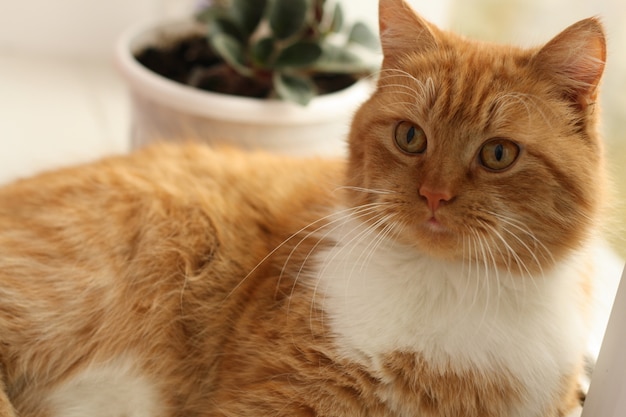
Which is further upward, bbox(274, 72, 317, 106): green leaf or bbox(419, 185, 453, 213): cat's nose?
bbox(419, 185, 453, 213): cat's nose

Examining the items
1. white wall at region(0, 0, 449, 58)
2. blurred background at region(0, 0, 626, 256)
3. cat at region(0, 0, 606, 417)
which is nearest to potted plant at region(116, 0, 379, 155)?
blurred background at region(0, 0, 626, 256)

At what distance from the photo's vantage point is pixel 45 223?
60.4 inches

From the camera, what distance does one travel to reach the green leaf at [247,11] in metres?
2.21

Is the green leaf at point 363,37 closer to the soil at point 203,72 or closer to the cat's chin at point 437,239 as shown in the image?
the soil at point 203,72

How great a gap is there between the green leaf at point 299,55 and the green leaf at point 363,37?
144 mm

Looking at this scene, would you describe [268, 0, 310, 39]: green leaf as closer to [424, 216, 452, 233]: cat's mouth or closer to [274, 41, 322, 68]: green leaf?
[274, 41, 322, 68]: green leaf

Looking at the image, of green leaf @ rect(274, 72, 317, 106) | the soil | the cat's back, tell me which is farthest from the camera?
the soil

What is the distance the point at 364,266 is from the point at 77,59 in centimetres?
207

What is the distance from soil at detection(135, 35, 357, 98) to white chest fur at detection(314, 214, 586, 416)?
1.02 meters

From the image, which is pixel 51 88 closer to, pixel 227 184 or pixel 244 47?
pixel 244 47

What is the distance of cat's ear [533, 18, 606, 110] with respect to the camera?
3.97ft

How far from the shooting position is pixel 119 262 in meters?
1.52

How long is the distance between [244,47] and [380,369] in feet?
4.05

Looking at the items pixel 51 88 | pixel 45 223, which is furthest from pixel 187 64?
pixel 45 223
